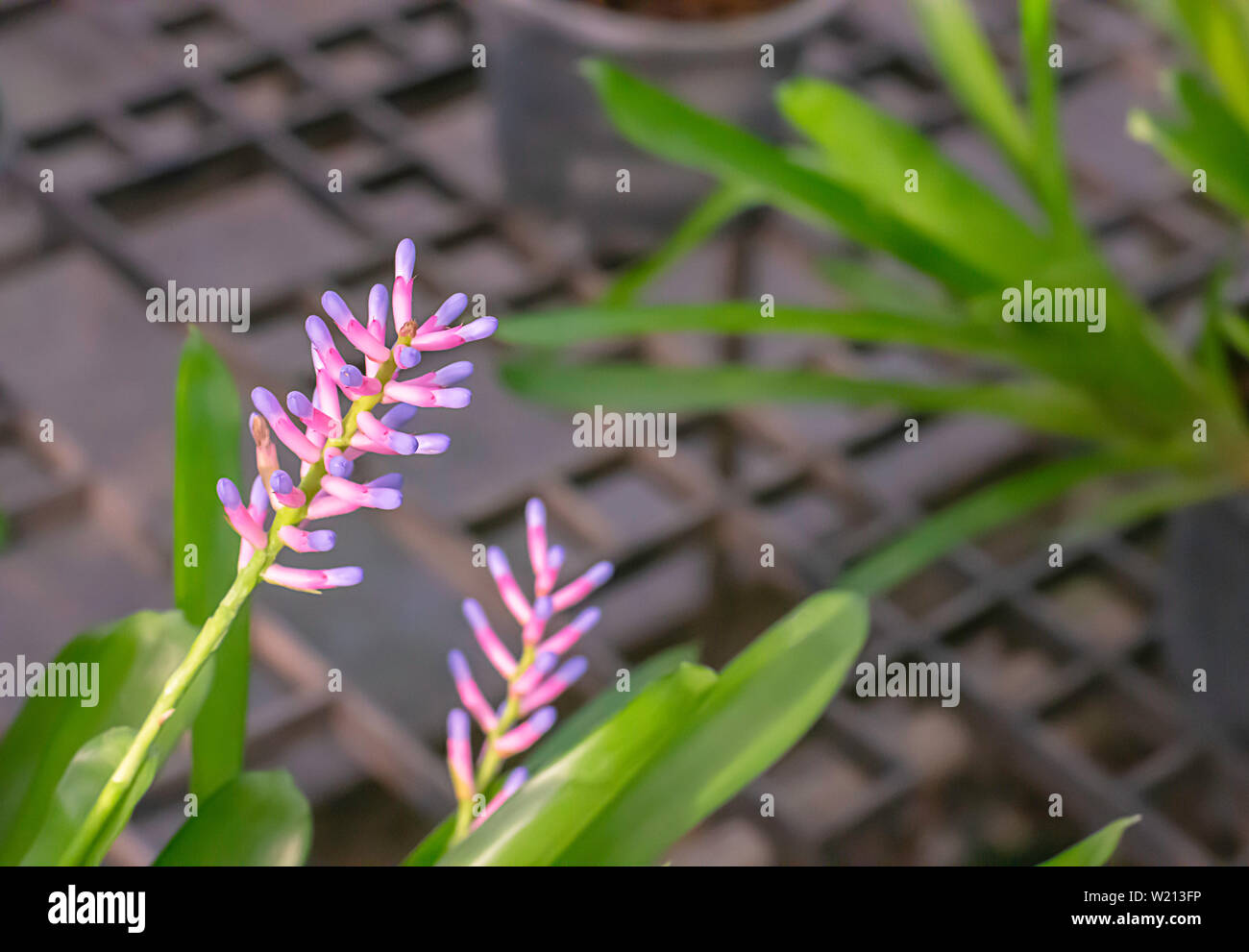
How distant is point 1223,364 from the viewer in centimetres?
68

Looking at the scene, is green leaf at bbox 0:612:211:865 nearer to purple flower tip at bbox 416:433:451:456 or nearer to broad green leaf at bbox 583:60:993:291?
purple flower tip at bbox 416:433:451:456

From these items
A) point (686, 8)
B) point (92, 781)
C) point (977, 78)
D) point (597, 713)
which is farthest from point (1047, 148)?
point (92, 781)

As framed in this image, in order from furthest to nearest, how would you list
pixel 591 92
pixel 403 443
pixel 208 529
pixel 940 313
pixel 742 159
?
pixel 591 92 → pixel 940 313 → pixel 742 159 → pixel 208 529 → pixel 403 443

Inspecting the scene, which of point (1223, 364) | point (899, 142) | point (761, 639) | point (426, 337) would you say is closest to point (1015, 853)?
point (1223, 364)

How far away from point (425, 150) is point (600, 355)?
170 millimetres

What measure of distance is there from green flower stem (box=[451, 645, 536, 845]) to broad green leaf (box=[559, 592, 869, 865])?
0.10 feet

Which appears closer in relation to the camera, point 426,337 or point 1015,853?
point 426,337

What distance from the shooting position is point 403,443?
7.0 inches

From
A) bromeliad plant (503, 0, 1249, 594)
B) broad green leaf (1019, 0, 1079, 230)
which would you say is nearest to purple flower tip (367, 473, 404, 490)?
bromeliad plant (503, 0, 1249, 594)

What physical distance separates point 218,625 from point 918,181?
1.57 ft

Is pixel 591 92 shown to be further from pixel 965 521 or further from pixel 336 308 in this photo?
pixel 336 308

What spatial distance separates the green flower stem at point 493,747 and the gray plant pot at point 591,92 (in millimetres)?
546

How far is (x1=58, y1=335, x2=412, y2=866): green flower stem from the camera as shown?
19 centimetres
